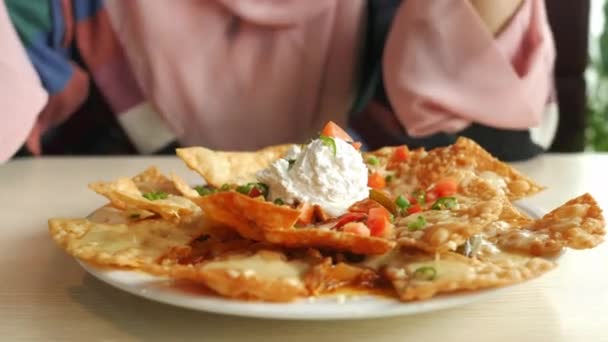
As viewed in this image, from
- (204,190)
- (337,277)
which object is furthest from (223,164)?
(337,277)

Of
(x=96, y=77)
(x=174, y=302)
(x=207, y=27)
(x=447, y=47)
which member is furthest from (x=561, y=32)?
(x=174, y=302)

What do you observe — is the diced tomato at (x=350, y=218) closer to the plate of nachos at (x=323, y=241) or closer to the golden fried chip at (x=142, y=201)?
the plate of nachos at (x=323, y=241)

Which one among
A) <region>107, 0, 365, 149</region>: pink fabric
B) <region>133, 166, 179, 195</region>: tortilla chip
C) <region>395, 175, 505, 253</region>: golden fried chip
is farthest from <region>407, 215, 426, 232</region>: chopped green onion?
<region>107, 0, 365, 149</region>: pink fabric

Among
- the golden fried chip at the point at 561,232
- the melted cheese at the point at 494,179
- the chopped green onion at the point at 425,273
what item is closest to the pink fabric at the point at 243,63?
the melted cheese at the point at 494,179

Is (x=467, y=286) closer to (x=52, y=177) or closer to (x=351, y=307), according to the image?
(x=351, y=307)

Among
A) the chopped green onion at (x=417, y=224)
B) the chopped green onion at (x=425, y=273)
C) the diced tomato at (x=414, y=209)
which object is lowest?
the diced tomato at (x=414, y=209)

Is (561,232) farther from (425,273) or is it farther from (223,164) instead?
(223,164)
